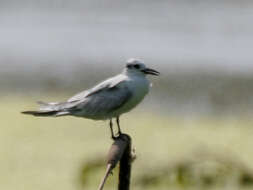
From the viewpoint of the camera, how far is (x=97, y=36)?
1042 cm

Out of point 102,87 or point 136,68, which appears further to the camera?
point 136,68

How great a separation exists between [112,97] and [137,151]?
9.58 feet

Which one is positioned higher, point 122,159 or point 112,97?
point 112,97

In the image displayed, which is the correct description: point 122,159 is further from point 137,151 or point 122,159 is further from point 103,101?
point 137,151

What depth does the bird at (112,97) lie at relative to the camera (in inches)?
118

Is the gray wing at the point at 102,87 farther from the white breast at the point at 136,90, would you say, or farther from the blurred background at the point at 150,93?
the blurred background at the point at 150,93

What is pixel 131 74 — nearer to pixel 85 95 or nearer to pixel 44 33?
pixel 85 95

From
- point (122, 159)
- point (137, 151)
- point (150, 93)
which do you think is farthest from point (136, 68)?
point (150, 93)

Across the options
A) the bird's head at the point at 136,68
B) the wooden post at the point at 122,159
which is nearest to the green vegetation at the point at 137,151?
the bird's head at the point at 136,68

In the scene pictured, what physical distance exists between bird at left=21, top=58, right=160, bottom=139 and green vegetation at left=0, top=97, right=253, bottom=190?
1796 millimetres

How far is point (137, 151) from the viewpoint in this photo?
5.95m

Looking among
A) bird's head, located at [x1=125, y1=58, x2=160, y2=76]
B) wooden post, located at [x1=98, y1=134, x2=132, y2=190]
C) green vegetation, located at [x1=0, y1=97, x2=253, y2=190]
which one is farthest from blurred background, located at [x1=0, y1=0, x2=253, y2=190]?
wooden post, located at [x1=98, y1=134, x2=132, y2=190]

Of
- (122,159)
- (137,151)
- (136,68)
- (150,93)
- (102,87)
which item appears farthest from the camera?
(150,93)

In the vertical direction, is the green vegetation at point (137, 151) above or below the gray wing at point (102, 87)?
below
